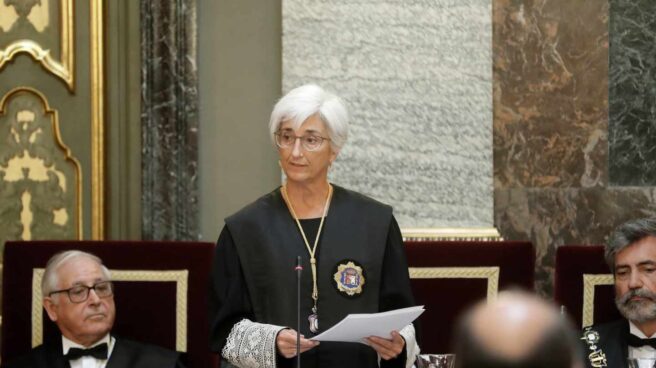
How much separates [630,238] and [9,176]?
10.1ft

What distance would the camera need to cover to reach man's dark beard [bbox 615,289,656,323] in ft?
12.7

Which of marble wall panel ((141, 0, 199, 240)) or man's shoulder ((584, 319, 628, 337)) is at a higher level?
marble wall panel ((141, 0, 199, 240))

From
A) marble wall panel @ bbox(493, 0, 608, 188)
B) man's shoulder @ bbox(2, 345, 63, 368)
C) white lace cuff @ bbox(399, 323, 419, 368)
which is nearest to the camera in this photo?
white lace cuff @ bbox(399, 323, 419, 368)

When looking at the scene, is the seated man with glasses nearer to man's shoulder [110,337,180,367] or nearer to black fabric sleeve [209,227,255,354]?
man's shoulder [110,337,180,367]

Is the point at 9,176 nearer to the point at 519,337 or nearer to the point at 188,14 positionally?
the point at 188,14

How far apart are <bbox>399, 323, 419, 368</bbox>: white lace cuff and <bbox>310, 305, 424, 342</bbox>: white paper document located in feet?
0.59

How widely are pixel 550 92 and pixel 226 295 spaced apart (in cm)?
248

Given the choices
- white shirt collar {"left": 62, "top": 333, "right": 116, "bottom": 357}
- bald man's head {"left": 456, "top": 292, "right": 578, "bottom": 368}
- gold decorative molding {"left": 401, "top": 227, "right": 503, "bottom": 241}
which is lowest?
white shirt collar {"left": 62, "top": 333, "right": 116, "bottom": 357}

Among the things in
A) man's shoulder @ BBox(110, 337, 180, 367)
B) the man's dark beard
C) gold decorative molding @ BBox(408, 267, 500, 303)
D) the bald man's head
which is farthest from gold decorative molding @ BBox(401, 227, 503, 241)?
the bald man's head

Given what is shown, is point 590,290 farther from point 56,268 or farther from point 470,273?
point 56,268

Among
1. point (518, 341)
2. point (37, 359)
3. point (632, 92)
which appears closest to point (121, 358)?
point (37, 359)

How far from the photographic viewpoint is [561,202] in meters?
5.18

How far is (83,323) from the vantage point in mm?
4109

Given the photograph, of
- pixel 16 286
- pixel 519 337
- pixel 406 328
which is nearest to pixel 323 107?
pixel 406 328
